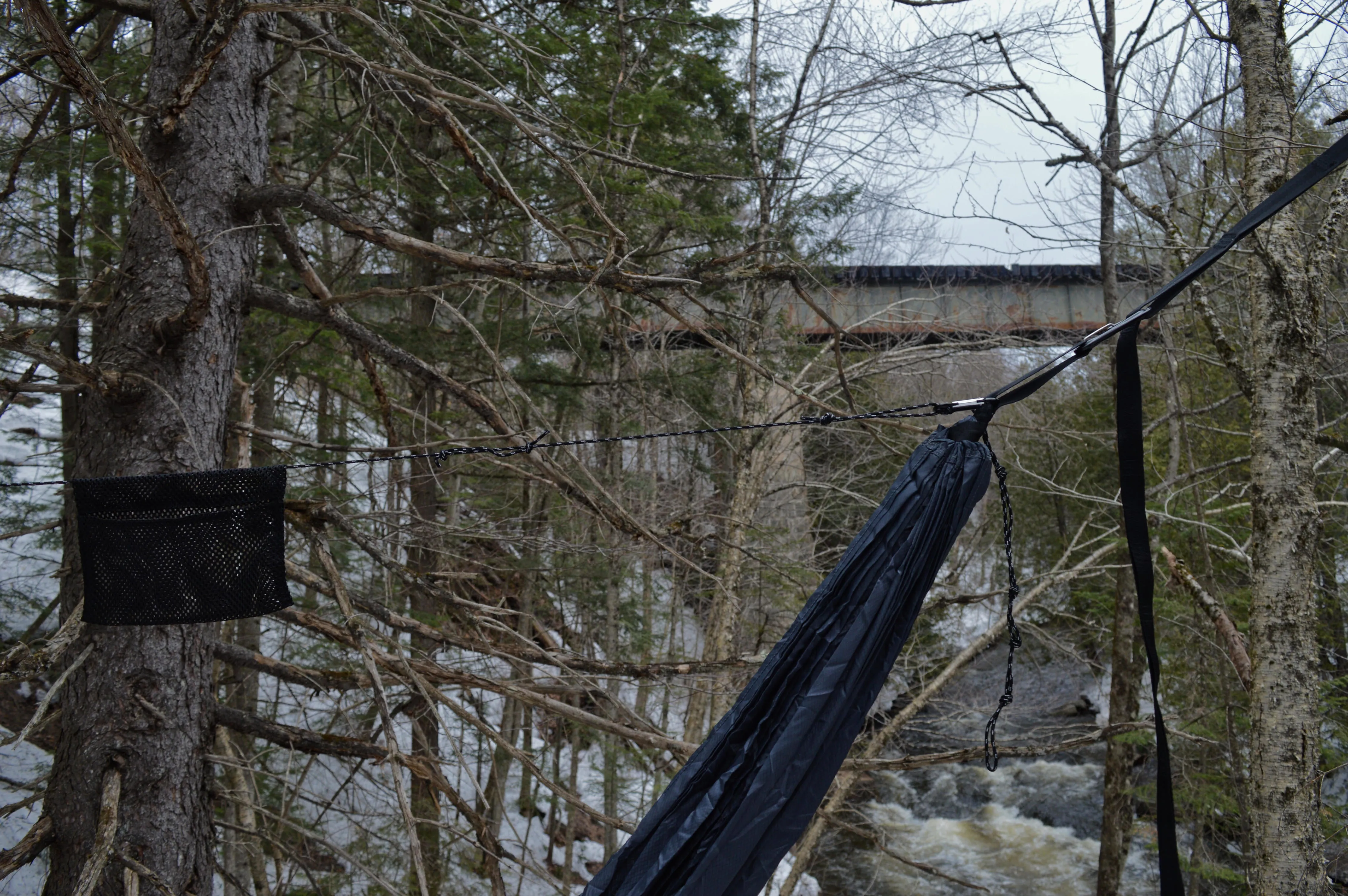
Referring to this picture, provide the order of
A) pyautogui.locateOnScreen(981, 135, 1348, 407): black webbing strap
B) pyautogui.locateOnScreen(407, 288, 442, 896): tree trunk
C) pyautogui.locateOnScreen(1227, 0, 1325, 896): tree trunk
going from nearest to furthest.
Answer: pyautogui.locateOnScreen(981, 135, 1348, 407): black webbing strap, pyautogui.locateOnScreen(1227, 0, 1325, 896): tree trunk, pyautogui.locateOnScreen(407, 288, 442, 896): tree trunk

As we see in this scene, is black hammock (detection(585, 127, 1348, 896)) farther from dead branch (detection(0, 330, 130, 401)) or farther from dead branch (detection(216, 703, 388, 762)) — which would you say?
dead branch (detection(0, 330, 130, 401))

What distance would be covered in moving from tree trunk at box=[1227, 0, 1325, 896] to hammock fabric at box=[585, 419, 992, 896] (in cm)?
178

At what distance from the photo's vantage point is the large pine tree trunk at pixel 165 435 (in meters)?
2.00

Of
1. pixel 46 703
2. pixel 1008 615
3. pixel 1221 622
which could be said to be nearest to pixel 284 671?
pixel 46 703

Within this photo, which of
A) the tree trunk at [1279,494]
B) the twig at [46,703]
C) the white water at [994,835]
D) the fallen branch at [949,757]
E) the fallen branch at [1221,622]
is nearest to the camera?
the twig at [46,703]

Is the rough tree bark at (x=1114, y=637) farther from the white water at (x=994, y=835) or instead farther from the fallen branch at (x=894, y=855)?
the fallen branch at (x=894, y=855)

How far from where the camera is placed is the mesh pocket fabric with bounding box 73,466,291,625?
176 centimetres

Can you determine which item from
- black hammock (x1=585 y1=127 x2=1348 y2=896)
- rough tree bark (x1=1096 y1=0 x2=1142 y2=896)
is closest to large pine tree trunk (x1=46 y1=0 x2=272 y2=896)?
black hammock (x1=585 y1=127 x2=1348 y2=896)

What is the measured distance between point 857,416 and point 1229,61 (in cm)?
290

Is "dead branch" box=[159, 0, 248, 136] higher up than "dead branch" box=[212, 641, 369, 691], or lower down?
higher up

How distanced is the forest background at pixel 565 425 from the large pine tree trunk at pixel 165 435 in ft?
0.03

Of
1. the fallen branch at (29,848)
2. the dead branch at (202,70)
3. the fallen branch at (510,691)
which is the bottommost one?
the fallen branch at (29,848)

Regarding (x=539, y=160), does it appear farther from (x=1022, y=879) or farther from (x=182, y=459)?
(x=1022, y=879)

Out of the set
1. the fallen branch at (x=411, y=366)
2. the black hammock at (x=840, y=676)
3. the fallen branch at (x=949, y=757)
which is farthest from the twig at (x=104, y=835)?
the fallen branch at (x=949, y=757)
